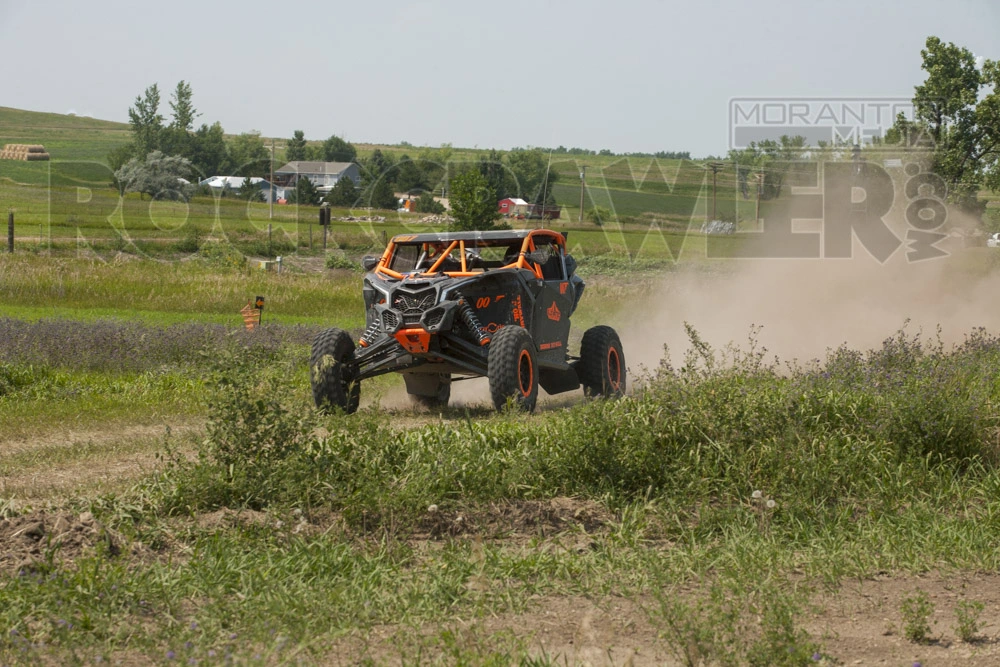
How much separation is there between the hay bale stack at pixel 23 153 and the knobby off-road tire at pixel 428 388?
295 ft

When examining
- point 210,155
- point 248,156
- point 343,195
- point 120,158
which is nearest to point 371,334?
point 343,195

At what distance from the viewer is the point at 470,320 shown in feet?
38.5

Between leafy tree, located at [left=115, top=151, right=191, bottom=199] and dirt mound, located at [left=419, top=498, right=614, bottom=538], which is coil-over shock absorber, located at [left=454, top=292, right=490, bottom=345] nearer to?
dirt mound, located at [left=419, top=498, right=614, bottom=538]

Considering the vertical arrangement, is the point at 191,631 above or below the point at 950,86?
below

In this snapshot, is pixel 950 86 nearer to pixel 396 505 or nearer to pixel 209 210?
pixel 396 505

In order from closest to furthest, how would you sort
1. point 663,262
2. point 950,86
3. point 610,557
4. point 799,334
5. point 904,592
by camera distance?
1. point 904,592
2. point 610,557
3. point 799,334
4. point 950,86
5. point 663,262

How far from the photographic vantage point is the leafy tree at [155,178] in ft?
203

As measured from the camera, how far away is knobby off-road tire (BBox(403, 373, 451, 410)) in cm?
1306

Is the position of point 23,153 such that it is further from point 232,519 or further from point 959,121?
point 232,519

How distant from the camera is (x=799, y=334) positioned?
20.1 m

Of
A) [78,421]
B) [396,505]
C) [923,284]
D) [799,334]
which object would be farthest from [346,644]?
[923,284]

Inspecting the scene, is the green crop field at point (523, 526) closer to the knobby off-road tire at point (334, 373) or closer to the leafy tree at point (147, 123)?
the knobby off-road tire at point (334, 373)

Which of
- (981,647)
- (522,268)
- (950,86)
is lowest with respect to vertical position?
(981,647)

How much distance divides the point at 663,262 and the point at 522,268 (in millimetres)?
34081
